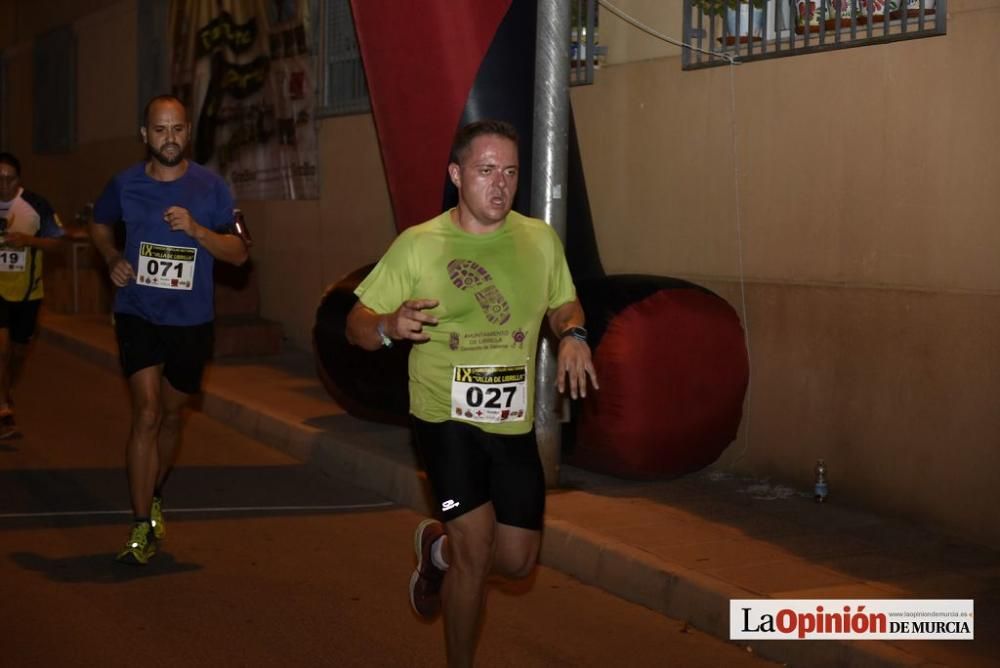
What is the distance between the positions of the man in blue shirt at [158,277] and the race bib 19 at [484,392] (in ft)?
8.32

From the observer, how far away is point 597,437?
8.72 meters

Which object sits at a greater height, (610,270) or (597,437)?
(610,270)

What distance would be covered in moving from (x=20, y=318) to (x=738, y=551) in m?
6.51

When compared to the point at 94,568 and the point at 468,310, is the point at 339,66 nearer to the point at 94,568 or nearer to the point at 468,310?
the point at 94,568

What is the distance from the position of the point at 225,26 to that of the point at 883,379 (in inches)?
474

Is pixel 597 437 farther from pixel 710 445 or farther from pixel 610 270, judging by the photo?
pixel 610 270

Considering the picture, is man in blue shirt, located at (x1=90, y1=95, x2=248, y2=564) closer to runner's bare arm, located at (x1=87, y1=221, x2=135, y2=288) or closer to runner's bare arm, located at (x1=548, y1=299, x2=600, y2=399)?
runner's bare arm, located at (x1=87, y1=221, x2=135, y2=288)

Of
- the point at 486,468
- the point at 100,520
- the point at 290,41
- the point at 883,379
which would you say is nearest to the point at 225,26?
the point at 290,41

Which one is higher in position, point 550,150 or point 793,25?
point 793,25

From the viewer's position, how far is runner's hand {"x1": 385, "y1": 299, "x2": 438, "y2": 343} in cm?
494

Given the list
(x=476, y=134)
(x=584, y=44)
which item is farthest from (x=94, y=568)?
(x=584, y=44)

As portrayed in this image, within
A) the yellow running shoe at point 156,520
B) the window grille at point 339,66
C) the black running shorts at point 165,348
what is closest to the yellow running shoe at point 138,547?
the yellow running shoe at point 156,520

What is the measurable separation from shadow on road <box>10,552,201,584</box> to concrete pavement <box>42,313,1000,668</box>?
6.27ft

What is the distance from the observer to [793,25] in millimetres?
8891
